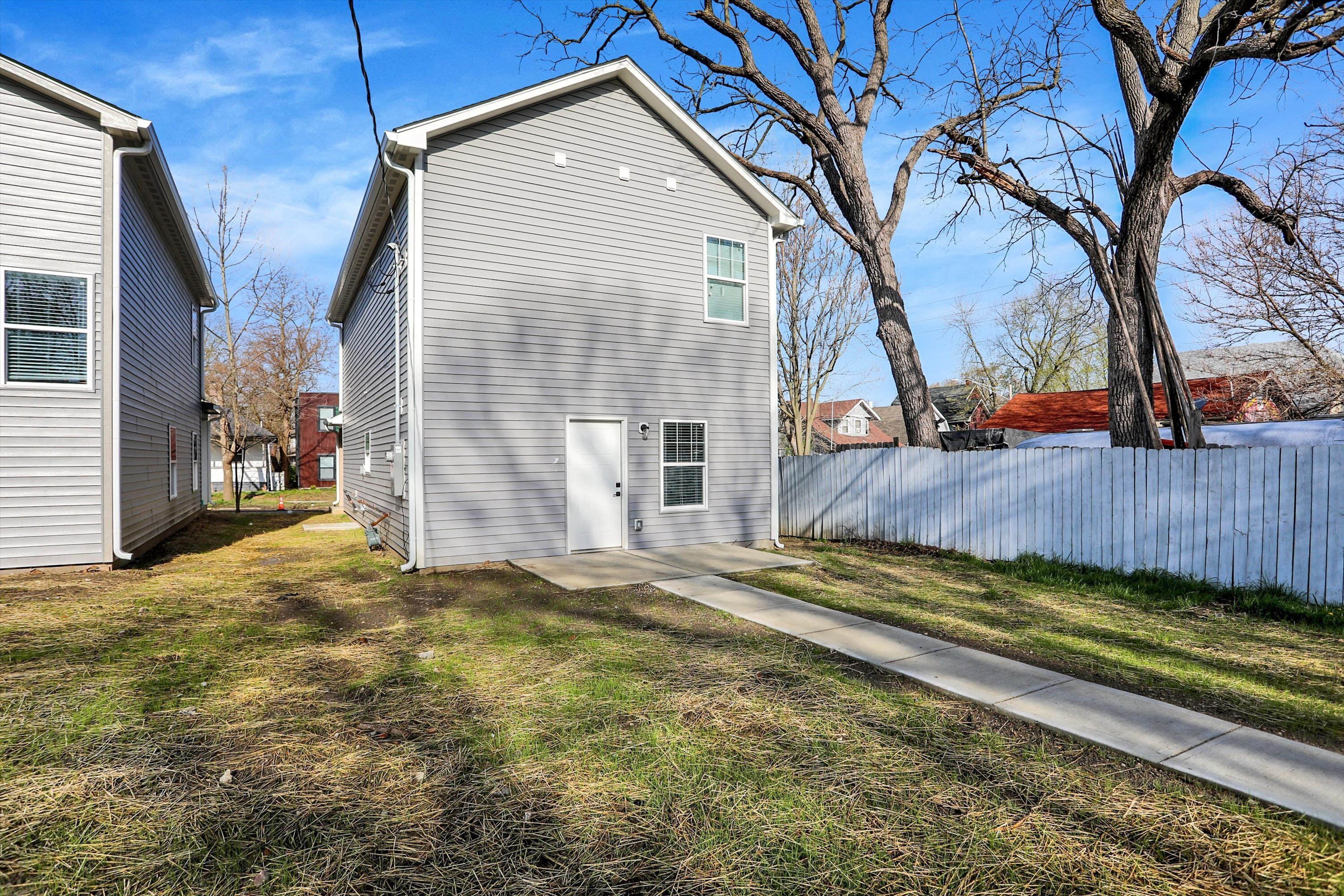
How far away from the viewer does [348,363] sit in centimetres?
1583

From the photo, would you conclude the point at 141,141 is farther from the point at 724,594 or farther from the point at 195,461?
the point at 195,461

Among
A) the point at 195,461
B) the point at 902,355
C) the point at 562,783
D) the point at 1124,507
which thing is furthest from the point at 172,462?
the point at 1124,507

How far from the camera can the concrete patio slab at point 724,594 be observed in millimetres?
6578

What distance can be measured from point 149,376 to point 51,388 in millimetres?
2845

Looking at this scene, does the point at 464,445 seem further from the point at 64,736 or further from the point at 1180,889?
the point at 1180,889

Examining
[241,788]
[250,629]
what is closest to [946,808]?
[241,788]

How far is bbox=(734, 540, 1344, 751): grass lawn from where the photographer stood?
416cm

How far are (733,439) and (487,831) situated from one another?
820 cm

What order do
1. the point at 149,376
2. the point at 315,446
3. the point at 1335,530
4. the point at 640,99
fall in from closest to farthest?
the point at 1335,530 → the point at 640,99 → the point at 149,376 → the point at 315,446

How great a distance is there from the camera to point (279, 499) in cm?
2484

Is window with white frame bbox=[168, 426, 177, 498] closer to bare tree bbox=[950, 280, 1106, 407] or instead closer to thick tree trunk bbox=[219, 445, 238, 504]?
thick tree trunk bbox=[219, 445, 238, 504]

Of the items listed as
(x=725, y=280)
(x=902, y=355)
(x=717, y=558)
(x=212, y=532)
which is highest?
(x=725, y=280)

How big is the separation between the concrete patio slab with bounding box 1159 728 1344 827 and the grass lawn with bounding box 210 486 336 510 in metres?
21.8

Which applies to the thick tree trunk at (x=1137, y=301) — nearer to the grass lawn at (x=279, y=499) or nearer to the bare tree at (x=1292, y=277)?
the bare tree at (x=1292, y=277)
